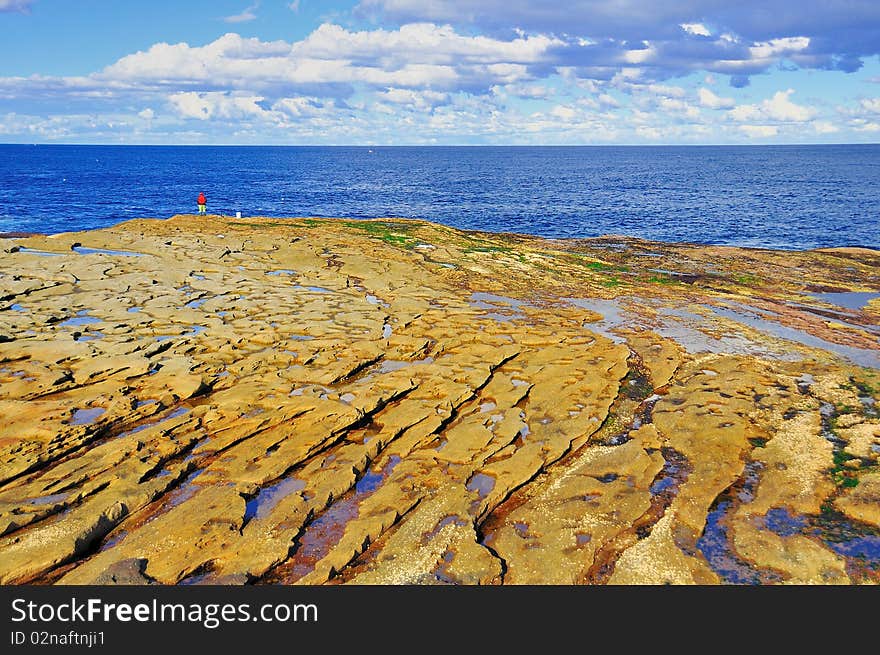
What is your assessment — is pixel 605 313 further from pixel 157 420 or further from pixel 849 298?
pixel 157 420

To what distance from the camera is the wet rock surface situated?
9.66 m

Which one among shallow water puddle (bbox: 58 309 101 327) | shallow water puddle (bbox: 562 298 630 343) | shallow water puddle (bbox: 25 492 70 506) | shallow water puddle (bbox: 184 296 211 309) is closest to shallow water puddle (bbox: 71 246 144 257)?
shallow water puddle (bbox: 184 296 211 309)

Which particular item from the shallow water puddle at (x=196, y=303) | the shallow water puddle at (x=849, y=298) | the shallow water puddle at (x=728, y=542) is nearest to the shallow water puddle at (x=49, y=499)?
the shallow water puddle at (x=728, y=542)

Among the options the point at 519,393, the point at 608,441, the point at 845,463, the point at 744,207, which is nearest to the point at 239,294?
the point at 519,393

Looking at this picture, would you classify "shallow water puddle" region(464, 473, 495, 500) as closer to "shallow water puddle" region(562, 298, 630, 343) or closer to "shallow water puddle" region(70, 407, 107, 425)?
"shallow water puddle" region(70, 407, 107, 425)

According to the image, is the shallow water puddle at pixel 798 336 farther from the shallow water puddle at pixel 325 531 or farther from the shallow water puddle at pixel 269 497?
the shallow water puddle at pixel 269 497

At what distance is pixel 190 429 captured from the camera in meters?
13.2

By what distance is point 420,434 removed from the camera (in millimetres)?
13539

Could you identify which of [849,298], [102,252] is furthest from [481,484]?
[102,252]

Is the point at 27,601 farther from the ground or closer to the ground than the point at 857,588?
farther from the ground

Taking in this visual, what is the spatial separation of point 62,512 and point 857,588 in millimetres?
12788

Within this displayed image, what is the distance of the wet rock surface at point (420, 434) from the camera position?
966 cm

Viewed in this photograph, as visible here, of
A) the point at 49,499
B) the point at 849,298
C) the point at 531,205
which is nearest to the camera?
the point at 49,499

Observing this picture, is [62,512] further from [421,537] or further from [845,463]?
[845,463]
